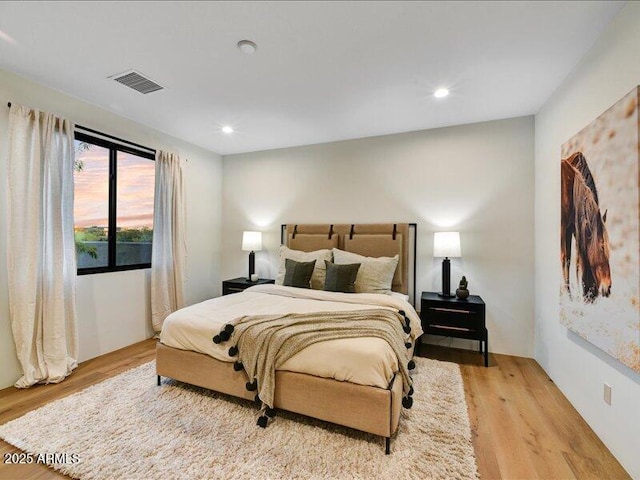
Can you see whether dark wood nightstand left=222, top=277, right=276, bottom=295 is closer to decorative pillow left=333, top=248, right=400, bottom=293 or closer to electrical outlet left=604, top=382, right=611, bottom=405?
decorative pillow left=333, top=248, right=400, bottom=293

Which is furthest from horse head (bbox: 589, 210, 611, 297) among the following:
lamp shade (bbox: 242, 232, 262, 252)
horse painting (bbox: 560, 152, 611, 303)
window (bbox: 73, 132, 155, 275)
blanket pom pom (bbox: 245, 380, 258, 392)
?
window (bbox: 73, 132, 155, 275)

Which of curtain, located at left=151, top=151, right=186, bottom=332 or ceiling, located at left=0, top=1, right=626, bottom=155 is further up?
ceiling, located at left=0, top=1, right=626, bottom=155

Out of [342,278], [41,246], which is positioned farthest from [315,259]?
[41,246]

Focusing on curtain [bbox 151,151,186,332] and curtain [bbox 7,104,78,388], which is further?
curtain [bbox 151,151,186,332]

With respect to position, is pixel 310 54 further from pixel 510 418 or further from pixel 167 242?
pixel 510 418

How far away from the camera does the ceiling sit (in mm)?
1803

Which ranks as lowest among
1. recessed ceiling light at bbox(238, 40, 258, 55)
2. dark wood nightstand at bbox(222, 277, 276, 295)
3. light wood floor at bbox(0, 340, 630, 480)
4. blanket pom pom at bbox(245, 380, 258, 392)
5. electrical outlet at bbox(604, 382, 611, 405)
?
light wood floor at bbox(0, 340, 630, 480)

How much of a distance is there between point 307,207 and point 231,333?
2.47 meters

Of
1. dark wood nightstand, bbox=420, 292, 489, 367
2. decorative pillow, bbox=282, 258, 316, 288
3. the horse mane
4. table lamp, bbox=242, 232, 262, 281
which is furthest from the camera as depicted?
table lamp, bbox=242, 232, 262, 281

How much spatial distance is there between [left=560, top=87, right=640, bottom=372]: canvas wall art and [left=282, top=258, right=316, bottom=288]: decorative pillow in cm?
237

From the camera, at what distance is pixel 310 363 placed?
1970 mm

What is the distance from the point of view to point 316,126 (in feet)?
11.9

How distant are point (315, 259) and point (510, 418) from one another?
234 centimetres

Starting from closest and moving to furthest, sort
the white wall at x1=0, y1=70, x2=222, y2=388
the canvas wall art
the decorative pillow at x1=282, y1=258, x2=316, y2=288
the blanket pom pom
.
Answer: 1. the canvas wall art
2. the blanket pom pom
3. the white wall at x1=0, y1=70, x2=222, y2=388
4. the decorative pillow at x1=282, y1=258, x2=316, y2=288
